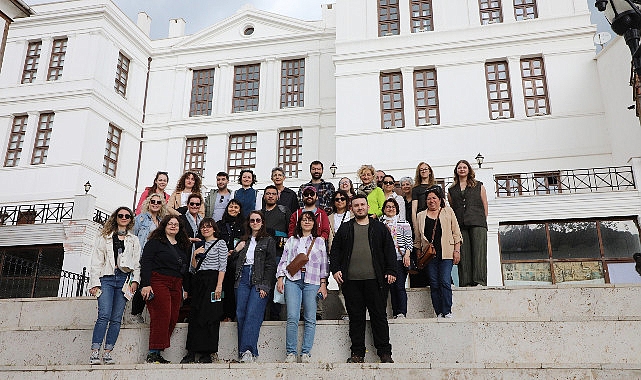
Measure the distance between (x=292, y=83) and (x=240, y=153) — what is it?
12.3 feet

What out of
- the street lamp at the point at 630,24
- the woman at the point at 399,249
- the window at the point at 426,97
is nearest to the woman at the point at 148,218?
the woman at the point at 399,249

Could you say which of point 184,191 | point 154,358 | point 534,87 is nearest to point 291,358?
point 154,358

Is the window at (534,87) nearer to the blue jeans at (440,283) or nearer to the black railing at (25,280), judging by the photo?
the blue jeans at (440,283)

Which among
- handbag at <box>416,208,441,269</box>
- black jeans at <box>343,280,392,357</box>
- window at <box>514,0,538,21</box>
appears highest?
window at <box>514,0,538,21</box>

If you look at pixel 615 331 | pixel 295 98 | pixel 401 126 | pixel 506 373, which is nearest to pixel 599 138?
pixel 401 126

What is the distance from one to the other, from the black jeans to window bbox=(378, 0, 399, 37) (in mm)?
16355

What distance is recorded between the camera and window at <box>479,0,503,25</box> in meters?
20.4

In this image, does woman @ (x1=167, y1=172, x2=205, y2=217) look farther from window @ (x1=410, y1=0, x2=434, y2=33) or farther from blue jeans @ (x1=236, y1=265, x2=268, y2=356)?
window @ (x1=410, y1=0, x2=434, y2=33)

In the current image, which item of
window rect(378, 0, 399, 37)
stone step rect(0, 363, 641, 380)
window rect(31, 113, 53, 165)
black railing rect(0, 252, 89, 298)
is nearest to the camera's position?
stone step rect(0, 363, 641, 380)

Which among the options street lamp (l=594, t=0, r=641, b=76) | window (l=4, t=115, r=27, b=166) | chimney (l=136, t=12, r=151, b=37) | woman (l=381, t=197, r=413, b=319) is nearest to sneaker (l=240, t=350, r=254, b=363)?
woman (l=381, t=197, r=413, b=319)

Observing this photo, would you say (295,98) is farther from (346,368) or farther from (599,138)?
(346,368)

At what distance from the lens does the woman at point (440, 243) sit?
23.4 feet

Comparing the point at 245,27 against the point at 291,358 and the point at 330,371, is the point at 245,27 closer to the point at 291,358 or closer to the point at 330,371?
the point at 291,358

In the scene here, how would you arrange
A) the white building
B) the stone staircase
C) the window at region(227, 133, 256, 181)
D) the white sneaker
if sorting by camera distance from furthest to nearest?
1. the window at region(227, 133, 256, 181)
2. the white building
3. the white sneaker
4. the stone staircase
